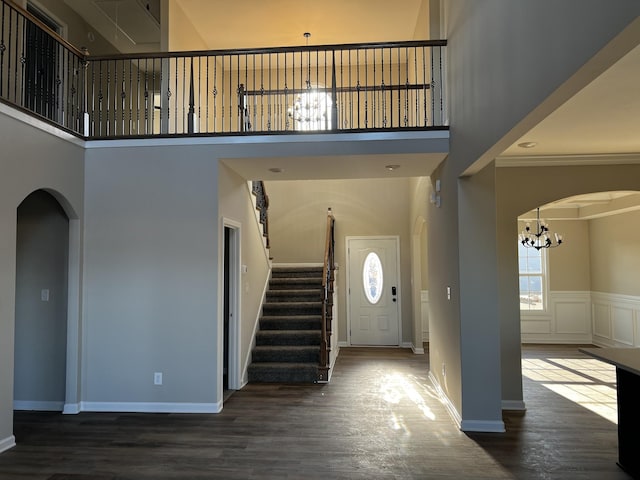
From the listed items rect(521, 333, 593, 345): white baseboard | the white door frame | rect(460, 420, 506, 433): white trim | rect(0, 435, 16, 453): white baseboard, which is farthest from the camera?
rect(521, 333, 593, 345): white baseboard

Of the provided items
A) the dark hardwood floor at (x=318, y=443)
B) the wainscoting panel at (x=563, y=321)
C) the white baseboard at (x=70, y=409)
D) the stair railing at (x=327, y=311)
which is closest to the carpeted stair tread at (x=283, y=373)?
the stair railing at (x=327, y=311)

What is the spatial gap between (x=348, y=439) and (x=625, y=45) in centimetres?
338

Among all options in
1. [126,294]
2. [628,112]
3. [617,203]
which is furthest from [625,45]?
[617,203]

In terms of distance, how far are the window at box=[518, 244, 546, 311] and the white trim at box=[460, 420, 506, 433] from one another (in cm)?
519

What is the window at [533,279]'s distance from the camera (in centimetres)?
834

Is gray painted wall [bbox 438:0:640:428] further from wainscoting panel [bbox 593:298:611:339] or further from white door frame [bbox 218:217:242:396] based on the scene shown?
wainscoting panel [bbox 593:298:611:339]

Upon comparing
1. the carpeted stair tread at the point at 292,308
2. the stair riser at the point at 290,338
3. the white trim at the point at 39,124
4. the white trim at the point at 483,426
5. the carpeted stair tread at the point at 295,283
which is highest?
the white trim at the point at 39,124

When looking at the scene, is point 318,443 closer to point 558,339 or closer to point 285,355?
point 285,355

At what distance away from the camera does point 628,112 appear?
2.81 metres

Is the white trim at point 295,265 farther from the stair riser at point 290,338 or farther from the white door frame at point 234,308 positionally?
the white door frame at point 234,308

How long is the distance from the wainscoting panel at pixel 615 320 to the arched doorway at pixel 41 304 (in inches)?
336

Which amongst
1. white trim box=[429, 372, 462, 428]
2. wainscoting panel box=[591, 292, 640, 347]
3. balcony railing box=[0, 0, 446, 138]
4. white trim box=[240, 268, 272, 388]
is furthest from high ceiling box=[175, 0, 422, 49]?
wainscoting panel box=[591, 292, 640, 347]

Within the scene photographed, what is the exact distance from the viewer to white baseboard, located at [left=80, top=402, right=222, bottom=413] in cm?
433

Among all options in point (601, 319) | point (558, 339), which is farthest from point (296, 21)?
point (601, 319)
